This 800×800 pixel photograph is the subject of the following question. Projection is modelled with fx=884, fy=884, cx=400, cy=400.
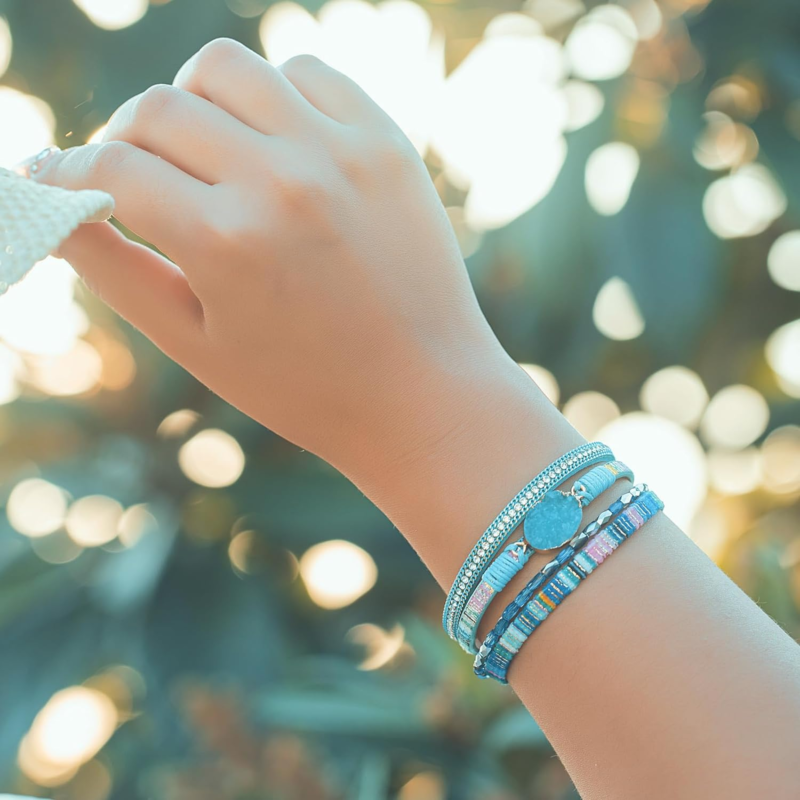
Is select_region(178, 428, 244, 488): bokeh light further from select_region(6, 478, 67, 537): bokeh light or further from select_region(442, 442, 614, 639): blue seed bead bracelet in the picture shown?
select_region(442, 442, 614, 639): blue seed bead bracelet

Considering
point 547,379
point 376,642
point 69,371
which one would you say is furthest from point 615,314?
point 69,371

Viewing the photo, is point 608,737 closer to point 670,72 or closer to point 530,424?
point 530,424

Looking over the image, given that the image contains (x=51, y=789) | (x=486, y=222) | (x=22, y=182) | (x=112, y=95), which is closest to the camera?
(x=22, y=182)

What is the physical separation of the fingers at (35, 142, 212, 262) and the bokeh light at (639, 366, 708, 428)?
4.20 feet

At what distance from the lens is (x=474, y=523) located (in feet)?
1.45

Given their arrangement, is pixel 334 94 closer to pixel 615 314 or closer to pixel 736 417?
pixel 615 314

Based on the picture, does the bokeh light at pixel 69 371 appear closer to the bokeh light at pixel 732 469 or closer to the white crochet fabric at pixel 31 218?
the bokeh light at pixel 732 469

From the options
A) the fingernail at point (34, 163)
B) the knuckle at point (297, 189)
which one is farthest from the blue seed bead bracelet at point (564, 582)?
the fingernail at point (34, 163)

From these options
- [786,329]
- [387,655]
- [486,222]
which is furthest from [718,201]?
[387,655]

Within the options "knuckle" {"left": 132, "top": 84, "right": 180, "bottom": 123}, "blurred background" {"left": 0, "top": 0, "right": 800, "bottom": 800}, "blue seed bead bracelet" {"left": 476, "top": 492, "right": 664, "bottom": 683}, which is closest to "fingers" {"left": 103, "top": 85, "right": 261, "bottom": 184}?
"knuckle" {"left": 132, "top": 84, "right": 180, "bottom": 123}

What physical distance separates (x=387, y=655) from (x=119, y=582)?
496 mm

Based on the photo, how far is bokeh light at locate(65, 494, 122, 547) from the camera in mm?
1708

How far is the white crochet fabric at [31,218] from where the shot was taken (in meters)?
0.35

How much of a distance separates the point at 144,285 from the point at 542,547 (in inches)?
9.9
